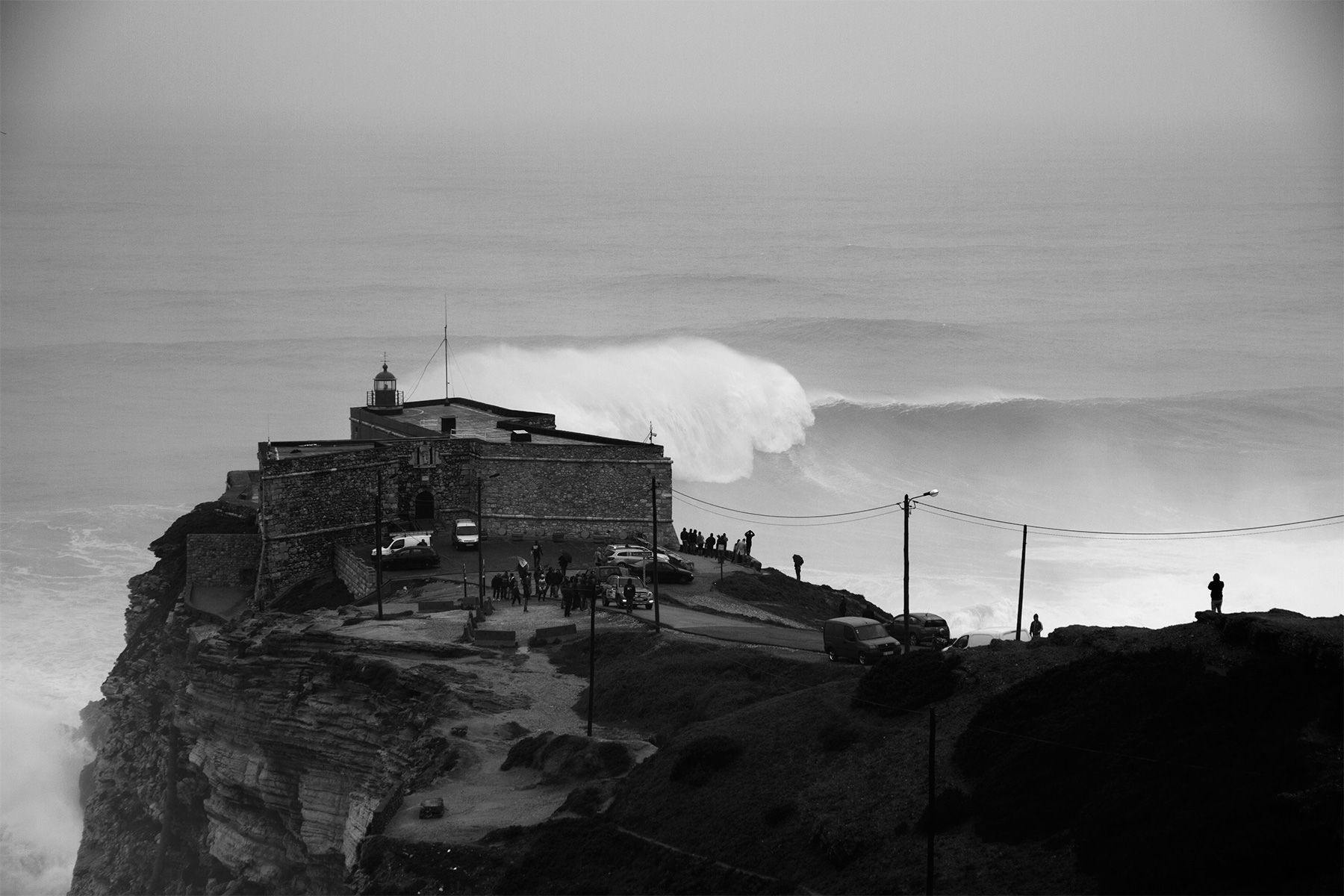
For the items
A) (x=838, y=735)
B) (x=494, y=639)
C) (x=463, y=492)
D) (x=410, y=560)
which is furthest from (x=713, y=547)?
(x=838, y=735)

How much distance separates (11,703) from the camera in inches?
2195

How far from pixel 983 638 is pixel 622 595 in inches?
326

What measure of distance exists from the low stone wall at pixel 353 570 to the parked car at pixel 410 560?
1.98 ft

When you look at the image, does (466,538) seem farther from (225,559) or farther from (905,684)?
(905,684)

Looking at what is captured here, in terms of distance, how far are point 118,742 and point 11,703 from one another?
11.9 m

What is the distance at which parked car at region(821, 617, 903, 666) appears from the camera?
31.0 metres

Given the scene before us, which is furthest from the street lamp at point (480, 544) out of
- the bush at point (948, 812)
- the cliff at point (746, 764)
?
the bush at point (948, 812)

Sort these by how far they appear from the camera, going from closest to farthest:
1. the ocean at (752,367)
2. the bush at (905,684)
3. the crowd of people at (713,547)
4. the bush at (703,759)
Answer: the bush at (703,759) → the bush at (905,684) → the crowd of people at (713,547) → the ocean at (752,367)

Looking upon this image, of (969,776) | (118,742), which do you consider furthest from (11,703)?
(969,776)

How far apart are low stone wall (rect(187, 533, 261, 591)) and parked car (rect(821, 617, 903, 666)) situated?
1979 centimetres

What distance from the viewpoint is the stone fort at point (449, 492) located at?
149 ft

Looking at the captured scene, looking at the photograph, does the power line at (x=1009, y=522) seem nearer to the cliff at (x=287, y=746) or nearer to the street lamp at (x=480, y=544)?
the street lamp at (x=480, y=544)

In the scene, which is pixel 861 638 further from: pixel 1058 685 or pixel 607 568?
pixel 607 568

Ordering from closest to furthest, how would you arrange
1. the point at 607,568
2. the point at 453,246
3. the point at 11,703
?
the point at 607,568, the point at 11,703, the point at 453,246
